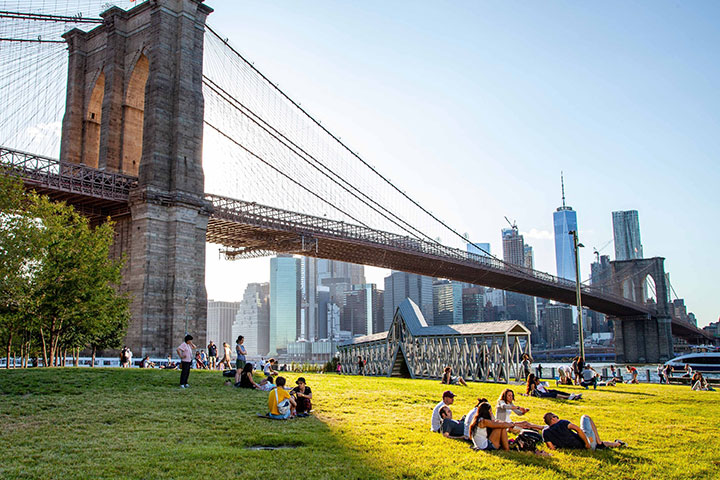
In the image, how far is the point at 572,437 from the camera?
33.0 ft

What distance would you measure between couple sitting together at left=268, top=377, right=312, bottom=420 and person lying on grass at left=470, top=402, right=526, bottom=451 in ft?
13.5

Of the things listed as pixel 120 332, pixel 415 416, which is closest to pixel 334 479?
pixel 415 416

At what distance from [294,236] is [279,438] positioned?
130 ft

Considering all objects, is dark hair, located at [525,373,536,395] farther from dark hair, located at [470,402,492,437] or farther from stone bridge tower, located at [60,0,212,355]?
stone bridge tower, located at [60,0,212,355]

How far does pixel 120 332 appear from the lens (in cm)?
2970

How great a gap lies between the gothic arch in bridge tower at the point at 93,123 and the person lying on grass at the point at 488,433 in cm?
3697

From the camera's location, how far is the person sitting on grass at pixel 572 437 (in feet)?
32.9

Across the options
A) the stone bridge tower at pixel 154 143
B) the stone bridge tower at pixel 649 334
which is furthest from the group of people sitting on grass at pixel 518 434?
the stone bridge tower at pixel 649 334

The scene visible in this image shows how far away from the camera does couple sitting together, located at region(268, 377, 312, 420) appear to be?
489 inches

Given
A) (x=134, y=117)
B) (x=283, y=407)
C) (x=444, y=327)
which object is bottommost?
(x=283, y=407)

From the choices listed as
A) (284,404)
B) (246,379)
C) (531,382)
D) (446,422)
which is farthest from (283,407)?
(531,382)

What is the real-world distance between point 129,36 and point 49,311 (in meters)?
23.0

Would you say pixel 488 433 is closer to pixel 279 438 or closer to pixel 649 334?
pixel 279 438

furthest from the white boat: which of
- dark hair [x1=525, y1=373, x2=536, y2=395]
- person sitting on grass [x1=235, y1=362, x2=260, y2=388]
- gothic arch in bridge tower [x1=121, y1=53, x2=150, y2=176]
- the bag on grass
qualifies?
the bag on grass
